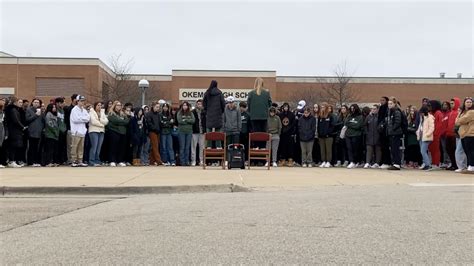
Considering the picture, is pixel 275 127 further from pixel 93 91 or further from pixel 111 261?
pixel 93 91

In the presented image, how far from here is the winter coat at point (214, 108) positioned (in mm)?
16891

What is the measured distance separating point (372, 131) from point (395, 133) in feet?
2.94

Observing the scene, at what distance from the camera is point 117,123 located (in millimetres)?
17484

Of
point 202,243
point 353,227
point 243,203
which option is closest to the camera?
point 202,243

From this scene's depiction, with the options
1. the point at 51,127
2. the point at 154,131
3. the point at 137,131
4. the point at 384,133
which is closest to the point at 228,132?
the point at 154,131

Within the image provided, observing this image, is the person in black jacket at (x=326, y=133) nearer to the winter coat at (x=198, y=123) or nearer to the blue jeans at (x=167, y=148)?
the winter coat at (x=198, y=123)

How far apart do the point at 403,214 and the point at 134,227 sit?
3.92 m

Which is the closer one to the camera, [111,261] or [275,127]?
[111,261]

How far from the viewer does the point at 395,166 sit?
16469 mm

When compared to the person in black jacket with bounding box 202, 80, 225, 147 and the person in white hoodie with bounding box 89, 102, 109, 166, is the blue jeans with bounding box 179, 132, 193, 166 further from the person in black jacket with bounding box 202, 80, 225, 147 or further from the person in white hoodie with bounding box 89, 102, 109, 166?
the person in white hoodie with bounding box 89, 102, 109, 166

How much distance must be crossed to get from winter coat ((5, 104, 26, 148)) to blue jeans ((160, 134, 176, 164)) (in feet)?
13.8

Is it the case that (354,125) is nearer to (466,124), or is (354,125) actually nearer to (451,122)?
(451,122)

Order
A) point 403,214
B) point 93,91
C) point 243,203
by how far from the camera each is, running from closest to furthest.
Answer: point 403,214, point 243,203, point 93,91

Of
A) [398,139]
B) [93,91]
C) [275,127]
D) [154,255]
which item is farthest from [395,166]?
[93,91]
